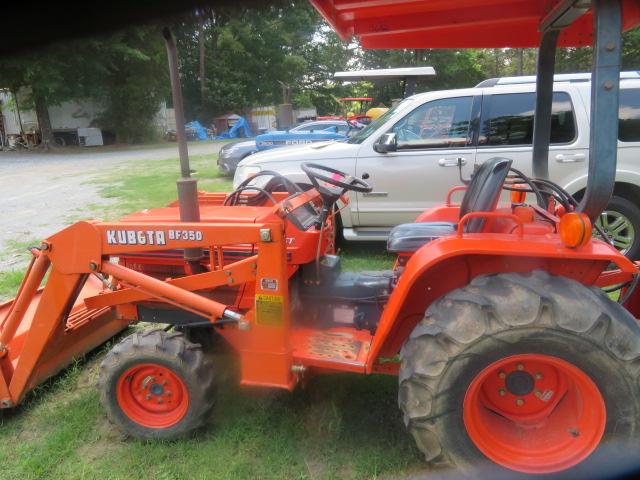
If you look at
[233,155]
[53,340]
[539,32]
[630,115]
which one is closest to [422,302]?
[539,32]

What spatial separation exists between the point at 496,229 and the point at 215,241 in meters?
1.35

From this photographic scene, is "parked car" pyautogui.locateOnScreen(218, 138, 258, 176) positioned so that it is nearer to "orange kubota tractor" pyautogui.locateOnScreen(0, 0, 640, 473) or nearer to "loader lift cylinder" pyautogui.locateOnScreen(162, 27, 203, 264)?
"orange kubota tractor" pyautogui.locateOnScreen(0, 0, 640, 473)

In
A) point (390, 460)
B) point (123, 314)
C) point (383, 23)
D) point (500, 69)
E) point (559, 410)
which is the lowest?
point (390, 460)

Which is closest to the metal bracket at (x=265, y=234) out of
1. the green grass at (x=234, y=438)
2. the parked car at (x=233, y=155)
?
the green grass at (x=234, y=438)

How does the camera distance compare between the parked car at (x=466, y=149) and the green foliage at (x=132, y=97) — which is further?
the green foliage at (x=132, y=97)

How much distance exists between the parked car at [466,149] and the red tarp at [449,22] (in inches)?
100.0

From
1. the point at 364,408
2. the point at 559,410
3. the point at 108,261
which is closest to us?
the point at 559,410

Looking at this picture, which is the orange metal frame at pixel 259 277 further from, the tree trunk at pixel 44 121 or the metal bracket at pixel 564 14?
the tree trunk at pixel 44 121

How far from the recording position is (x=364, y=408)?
9.31ft

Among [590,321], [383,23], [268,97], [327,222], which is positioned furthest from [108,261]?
[268,97]

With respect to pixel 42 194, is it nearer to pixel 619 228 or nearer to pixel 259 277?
pixel 259 277

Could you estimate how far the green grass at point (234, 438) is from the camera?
8.00 ft

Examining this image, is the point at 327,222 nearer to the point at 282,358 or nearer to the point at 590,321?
the point at 282,358

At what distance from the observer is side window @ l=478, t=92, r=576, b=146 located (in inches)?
205
